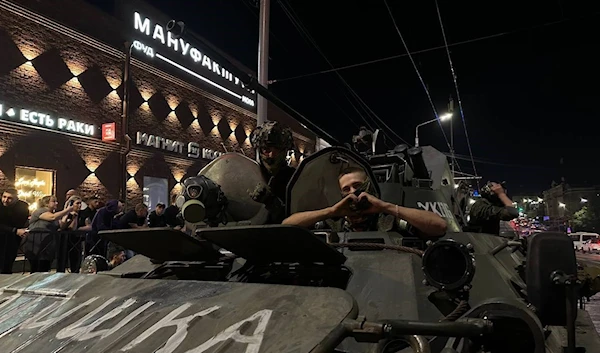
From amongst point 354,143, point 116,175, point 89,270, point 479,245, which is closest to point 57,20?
point 116,175

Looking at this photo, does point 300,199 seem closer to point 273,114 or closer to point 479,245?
point 479,245

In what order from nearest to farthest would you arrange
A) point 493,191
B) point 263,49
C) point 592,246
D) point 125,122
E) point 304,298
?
point 304,298
point 493,191
point 263,49
point 125,122
point 592,246

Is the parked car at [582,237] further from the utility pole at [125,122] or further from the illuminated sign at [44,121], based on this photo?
the illuminated sign at [44,121]

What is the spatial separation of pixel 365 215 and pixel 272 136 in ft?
5.58

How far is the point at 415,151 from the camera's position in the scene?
5.79 metres

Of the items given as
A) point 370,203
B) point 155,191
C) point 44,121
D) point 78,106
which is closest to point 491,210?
point 370,203

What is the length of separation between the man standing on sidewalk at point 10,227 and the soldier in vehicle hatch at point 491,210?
289 inches

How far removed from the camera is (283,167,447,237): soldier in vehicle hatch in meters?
3.56

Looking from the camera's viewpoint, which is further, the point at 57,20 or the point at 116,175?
the point at 116,175

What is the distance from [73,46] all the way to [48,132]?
3.26m

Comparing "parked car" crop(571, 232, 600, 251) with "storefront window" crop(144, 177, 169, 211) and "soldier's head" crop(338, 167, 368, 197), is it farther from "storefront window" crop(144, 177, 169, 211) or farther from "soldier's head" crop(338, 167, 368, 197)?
"soldier's head" crop(338, 167, 368, 197)

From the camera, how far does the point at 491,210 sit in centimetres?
646

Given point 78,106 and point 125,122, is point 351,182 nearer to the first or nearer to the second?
point 78,106

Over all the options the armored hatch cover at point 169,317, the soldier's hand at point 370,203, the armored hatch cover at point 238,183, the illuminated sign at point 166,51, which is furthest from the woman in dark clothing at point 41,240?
the illuminated sign at point 166,51
